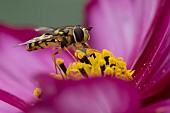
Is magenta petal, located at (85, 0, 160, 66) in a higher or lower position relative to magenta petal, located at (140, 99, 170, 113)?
higher

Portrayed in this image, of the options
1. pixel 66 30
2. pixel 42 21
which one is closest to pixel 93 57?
pixel 66 30

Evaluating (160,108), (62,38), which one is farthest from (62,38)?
(160,108)

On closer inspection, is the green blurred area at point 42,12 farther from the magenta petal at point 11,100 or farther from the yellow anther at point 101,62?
the magenta petal at point 11,100

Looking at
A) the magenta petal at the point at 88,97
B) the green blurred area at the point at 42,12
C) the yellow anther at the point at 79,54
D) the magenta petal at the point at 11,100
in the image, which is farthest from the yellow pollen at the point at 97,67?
the green blurred area at the point at 42,12

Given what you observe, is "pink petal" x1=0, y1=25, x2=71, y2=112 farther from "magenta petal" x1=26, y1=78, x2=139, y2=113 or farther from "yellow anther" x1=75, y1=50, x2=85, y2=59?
"magenta petal" x1=26, y1=78, x2=139, y2=113

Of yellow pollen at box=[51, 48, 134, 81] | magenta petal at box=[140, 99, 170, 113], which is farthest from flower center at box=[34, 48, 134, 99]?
magenta petal at box=[140, 99, 170, 113]

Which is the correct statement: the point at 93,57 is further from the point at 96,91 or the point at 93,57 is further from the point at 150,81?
the point at 96,91
